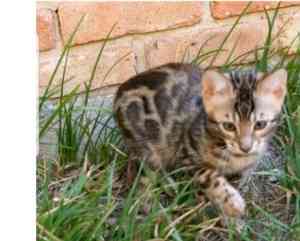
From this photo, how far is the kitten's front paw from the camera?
316 cm

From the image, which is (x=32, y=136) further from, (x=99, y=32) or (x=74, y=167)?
(x=99, y=32)

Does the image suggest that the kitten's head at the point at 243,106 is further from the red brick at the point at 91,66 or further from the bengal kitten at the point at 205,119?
the red brick at the point at 91,66

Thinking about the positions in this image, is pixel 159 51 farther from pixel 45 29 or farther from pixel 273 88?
pixel 273 88

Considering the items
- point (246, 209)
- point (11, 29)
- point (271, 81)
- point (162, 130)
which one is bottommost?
point (246, 209)

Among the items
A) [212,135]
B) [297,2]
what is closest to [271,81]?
[212,135]

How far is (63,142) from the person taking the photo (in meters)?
3.42

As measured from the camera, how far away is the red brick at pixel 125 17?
12.0ft

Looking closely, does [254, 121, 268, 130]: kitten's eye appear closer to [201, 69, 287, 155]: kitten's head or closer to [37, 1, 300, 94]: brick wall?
[201, 69, 287, 155]: kitten's head

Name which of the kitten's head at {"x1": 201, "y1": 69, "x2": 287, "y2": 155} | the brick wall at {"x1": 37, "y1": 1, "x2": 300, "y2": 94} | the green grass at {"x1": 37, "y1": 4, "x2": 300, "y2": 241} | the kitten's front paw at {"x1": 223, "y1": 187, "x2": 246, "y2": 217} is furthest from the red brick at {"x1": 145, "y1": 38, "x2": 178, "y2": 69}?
the kitten's front paw at {"x1": 223, "y1": 187, "x2": 246, "y2": 217}

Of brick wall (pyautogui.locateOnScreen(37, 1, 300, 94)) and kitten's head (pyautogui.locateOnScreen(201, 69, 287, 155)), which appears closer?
kitten's head (pyautogui.locateOnScreen(201, 69, 287, 155))

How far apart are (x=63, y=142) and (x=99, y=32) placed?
530 mm

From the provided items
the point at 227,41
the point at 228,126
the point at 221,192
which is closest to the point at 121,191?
the point at 221,192

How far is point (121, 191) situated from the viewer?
3.40 meters

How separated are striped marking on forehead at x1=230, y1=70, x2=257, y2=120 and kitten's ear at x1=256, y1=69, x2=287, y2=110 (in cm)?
3
